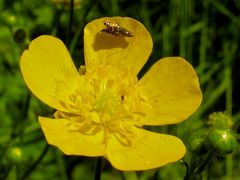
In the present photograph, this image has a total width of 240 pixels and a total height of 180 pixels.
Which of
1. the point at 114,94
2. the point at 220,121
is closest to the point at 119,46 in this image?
the point at 114,94

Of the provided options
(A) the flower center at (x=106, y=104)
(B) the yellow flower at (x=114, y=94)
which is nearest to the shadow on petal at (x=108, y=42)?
(B) the yellow flower at (x=114, y=94)

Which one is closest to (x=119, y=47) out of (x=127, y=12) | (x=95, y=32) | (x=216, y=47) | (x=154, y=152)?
(x=95, y=32)

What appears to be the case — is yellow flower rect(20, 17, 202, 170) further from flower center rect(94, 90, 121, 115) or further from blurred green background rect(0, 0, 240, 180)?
blurred green background rect(0, 0, 240, 180)

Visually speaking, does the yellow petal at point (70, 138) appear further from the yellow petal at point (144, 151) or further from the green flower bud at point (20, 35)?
the green flower bud at point (20, 35)

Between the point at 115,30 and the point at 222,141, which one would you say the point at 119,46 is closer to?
the point at 115,30

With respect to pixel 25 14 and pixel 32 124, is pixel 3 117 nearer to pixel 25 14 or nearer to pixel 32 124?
pixel 32 124
